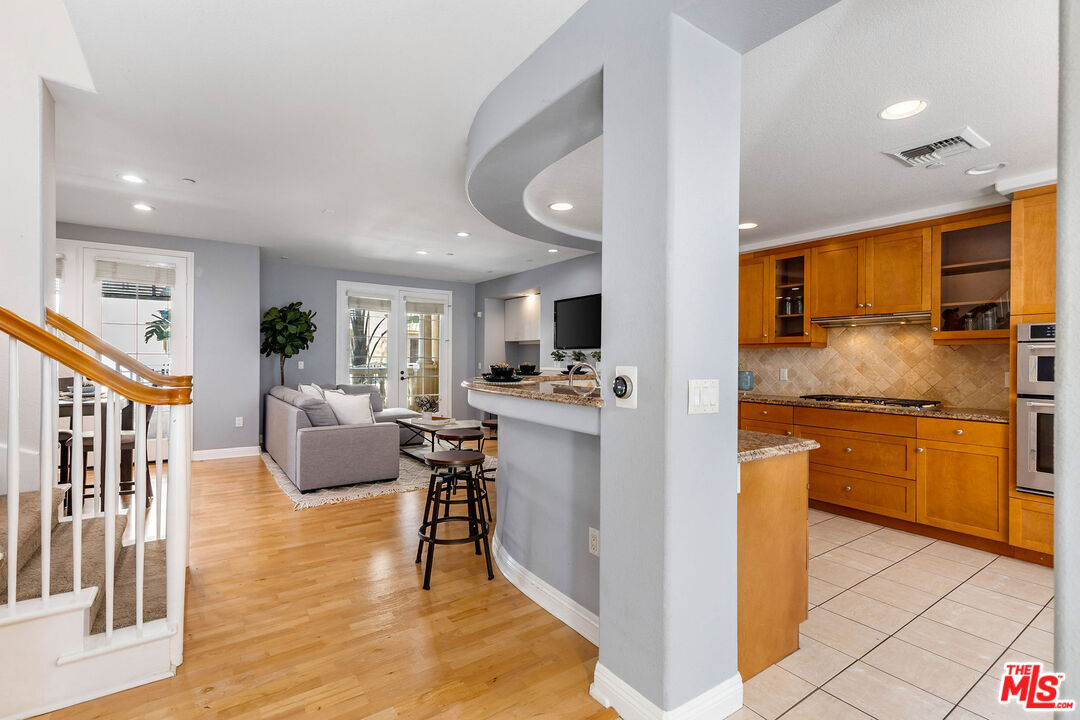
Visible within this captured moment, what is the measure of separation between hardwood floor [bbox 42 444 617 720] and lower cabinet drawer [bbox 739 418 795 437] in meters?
2.84

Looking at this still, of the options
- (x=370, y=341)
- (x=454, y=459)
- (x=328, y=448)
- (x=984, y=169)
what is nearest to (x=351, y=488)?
(x=328, y=448)

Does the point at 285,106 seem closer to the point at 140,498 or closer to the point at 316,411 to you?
the point at 140,498

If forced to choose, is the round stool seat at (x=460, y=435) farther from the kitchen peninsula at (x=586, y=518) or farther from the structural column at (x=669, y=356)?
the structural column at (x=669, y=356)

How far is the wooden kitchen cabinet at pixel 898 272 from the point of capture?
3748mm

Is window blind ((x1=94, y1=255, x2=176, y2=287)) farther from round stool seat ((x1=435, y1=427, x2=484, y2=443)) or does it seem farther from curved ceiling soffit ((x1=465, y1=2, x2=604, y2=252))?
curved ceiling soffit ((x1=465, y1=2, x2=604, y2=252))

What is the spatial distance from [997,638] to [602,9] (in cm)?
314

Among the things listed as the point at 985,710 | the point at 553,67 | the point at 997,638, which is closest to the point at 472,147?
the point at 553,67

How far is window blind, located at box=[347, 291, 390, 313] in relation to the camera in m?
7.47

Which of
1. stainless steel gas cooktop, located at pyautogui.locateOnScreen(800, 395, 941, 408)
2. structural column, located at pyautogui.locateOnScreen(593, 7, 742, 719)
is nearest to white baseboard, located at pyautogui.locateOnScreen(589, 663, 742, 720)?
structural column, located at pyautogui.locateOnScreen(593, 7, 742, 719)

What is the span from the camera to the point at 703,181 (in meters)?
1.63

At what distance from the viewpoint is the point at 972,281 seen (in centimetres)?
354

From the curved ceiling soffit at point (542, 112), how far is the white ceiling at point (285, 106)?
0.08 meters

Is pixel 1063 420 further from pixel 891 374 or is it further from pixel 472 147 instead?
pixel 891 374

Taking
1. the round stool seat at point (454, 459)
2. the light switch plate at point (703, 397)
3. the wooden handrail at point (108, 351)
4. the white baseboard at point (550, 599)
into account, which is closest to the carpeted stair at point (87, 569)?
the wooden handrail at point (108, 351)
